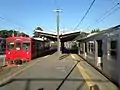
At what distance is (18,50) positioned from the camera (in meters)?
30.5

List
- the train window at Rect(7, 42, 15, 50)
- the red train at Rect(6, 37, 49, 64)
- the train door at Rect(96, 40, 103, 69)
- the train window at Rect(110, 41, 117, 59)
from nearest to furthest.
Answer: the train window at Rect(110, 41, 117, 59) → the train door at Rect(96, 40, 103, 69) → the red train at Rect(6, 37, 49, 64) → the train window at Rect(7, 42, 15, 50)

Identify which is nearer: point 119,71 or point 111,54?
point 119,71

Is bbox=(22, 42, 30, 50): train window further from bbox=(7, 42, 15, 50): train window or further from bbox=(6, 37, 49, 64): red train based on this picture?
bbox=(7, 42, 15, 50): train window

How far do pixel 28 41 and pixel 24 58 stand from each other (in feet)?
6.23

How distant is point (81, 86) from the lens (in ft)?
39.4

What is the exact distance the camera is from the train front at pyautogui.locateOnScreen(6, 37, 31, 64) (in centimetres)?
3022

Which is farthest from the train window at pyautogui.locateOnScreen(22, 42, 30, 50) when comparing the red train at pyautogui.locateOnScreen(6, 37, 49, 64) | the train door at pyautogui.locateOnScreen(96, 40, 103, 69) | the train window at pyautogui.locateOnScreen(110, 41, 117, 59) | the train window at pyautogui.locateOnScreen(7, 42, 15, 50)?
the train window at pyautogui.locateOnScreen(110, 41, 117, 59)

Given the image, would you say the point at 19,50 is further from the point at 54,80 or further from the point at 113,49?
the point at 113,49

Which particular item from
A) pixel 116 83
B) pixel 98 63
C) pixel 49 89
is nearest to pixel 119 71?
pixel 116 83

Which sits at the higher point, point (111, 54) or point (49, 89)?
point (111, 54)

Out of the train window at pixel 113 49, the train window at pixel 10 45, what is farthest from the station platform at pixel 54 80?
the train window at pixel 10 45

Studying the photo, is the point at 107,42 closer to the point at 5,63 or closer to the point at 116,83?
the point at 116,83

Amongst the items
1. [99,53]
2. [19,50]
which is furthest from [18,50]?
[99,53]

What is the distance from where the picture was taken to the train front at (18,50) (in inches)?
1190
